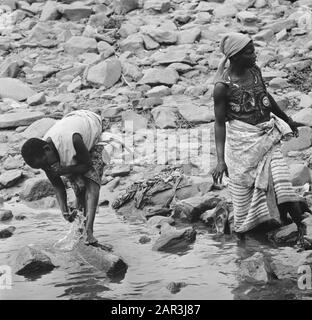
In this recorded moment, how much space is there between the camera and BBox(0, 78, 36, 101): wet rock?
10.1m

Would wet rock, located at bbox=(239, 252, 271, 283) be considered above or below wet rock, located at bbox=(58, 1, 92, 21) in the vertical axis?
below

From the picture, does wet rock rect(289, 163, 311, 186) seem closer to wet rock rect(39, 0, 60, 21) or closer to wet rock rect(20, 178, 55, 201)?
wet rock rect(20, 178, 55, 201)

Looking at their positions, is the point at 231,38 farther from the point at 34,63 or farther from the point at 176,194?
the point at 34,63

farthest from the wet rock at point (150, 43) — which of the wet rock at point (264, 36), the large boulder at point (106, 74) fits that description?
the wet rock at point (264, 36)

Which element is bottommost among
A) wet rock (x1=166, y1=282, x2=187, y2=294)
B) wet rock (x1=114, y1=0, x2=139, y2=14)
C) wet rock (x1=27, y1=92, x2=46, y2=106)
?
wet rock (x1=166, y1=282, x2=187, y2=294)

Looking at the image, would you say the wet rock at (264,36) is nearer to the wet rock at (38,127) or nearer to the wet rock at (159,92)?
the wet rock at (159,92)

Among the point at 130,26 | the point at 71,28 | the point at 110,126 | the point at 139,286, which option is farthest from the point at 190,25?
the point at 139,286

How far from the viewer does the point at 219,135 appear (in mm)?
5391


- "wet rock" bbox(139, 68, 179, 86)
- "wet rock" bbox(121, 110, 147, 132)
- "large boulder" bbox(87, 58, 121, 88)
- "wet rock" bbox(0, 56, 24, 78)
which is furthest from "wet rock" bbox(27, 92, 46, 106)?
"wet rock" bbox(121, 110, 147, 132)

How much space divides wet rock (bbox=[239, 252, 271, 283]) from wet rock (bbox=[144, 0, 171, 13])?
8128 millimetres

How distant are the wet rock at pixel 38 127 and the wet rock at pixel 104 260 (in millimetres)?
3272
